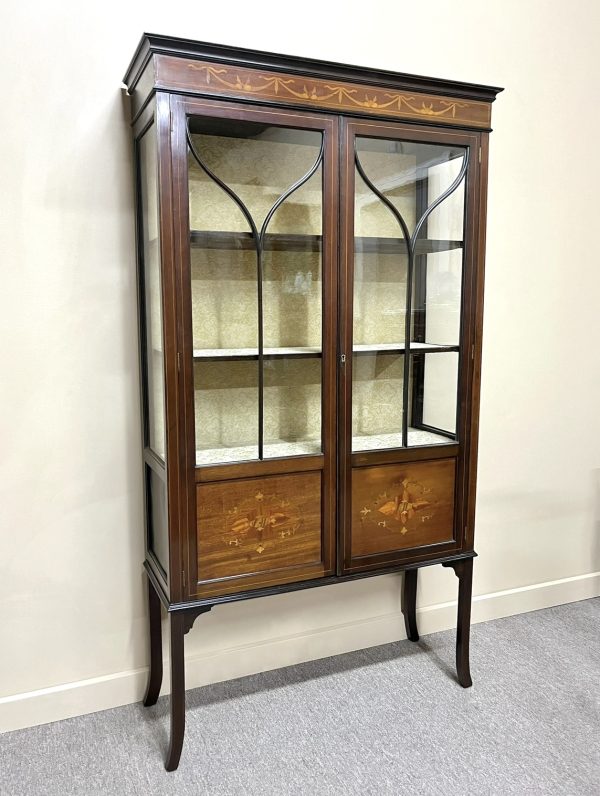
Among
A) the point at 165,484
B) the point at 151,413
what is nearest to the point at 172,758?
the point at 165,484

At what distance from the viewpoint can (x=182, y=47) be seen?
151 cm

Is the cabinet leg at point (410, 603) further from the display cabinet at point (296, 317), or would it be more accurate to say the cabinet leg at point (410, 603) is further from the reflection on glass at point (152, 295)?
the reflection on glass at point (152, 295)

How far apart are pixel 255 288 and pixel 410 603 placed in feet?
4.44

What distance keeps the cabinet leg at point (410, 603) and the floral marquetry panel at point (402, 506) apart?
428mm

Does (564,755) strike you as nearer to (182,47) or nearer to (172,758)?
(172,758)

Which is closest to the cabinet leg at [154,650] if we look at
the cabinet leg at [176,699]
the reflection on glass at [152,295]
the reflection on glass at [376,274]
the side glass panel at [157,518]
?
the side glass panel at [157,518]

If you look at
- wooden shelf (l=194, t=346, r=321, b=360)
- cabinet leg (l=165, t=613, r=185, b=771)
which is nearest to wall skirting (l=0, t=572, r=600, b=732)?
cabinet leg (l=165, t=613, r=185, b=771)

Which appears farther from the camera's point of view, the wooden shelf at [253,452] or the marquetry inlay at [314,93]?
the wooden shelf at [253,452]

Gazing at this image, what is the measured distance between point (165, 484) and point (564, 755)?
4.38 feet

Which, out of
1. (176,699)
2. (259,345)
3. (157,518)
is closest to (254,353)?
(259,345)

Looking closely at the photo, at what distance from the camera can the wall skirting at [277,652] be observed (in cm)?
192

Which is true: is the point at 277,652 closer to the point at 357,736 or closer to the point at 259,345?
the point at 357,736

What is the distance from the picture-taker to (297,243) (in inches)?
68.3

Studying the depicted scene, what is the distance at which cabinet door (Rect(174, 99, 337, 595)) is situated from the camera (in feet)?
5.40
